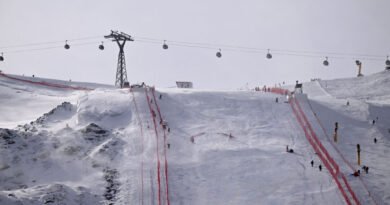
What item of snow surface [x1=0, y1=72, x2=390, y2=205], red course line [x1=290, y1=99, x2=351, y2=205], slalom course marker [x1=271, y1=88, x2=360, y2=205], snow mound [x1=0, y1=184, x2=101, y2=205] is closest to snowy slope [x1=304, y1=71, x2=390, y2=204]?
snow surface [x1=0, y1=72, x2=390, y2=205]

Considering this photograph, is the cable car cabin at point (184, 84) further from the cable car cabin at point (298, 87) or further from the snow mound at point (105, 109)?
the cable car cabin at point (298, 87)

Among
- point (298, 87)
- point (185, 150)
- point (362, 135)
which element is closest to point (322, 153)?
point (362, 135)

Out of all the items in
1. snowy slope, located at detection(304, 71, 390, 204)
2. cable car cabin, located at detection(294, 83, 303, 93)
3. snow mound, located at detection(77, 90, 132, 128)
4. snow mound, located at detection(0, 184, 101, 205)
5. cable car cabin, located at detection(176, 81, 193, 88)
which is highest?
cable car cabin, located at detection(176, 81, 193, 88)

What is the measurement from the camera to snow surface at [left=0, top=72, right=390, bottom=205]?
69.7 feet

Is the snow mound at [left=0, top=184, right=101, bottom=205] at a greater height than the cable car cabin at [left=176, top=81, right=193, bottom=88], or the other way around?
the cable car cabin at [left=176, top=81, right=193, bottom=88]

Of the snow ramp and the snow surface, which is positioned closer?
the snow surface

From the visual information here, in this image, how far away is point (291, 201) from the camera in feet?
67.8

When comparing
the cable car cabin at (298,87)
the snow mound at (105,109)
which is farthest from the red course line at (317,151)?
→ the snow mound at (105,109)

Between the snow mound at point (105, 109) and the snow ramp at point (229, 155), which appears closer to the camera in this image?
the snow ramp at point (229, 155)

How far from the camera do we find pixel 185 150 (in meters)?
26.4

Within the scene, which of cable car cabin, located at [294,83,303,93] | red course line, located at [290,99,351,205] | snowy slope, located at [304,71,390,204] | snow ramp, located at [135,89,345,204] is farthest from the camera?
cable car cabin, located at [294,83,303,93]

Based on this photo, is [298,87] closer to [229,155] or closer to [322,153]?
[322,153]

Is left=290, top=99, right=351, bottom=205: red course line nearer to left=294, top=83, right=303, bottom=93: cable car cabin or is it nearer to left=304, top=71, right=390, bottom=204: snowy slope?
left=304, top=71, right=390, bottom=204: snowy slope

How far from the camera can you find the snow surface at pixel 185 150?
21.2 metres
